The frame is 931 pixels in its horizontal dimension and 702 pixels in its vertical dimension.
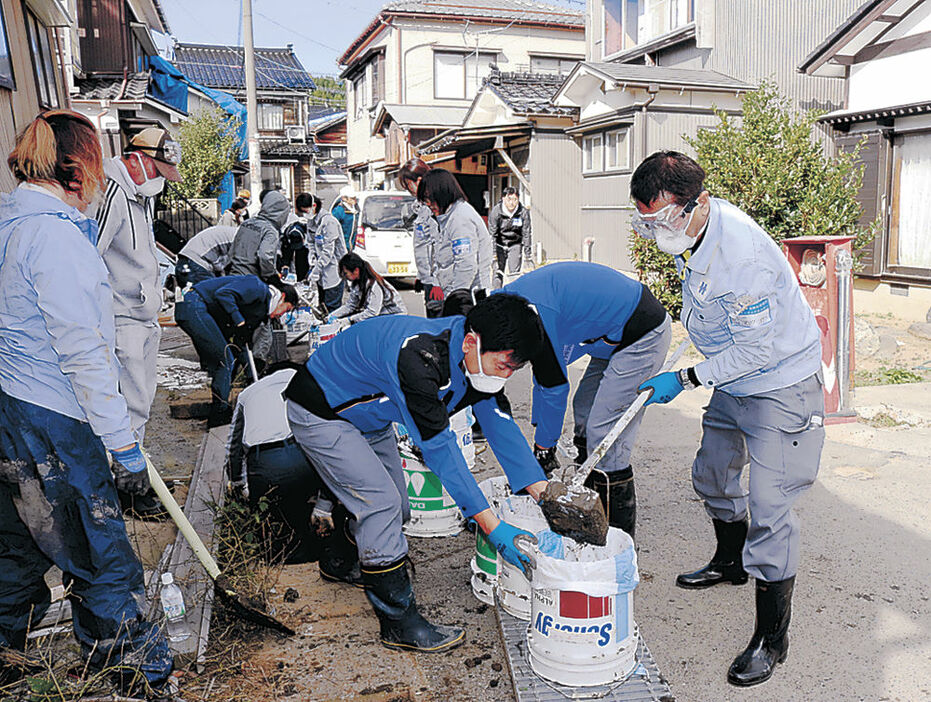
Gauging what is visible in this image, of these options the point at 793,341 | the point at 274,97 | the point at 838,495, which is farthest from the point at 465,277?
the point at 274,97

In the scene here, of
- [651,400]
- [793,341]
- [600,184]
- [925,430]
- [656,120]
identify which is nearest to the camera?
[793,341]

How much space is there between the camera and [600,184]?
15984mm

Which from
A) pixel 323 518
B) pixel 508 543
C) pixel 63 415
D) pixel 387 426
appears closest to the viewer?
pixel 63 415

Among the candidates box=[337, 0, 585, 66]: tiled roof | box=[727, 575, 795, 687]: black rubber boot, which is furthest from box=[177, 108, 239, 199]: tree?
box=[727, 575, 795, 687]: black rubber boot

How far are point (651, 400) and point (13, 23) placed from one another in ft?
19.1

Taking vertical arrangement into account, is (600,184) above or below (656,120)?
below

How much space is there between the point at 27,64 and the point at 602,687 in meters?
6.60

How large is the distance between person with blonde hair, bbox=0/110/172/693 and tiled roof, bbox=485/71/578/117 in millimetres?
15522

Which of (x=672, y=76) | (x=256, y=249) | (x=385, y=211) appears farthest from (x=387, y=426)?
(x=672, y=76)

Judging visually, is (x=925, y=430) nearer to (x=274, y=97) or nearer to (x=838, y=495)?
(x=838, y=495)

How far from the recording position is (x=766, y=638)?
9.77 ft

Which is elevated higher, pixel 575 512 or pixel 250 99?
pixel 250 99

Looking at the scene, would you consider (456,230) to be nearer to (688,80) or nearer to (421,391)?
(421,391)

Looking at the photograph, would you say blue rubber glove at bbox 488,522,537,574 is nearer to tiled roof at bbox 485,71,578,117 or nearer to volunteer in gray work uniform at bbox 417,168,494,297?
volunteer in gray work uniform at bbox 417,168,494,297
